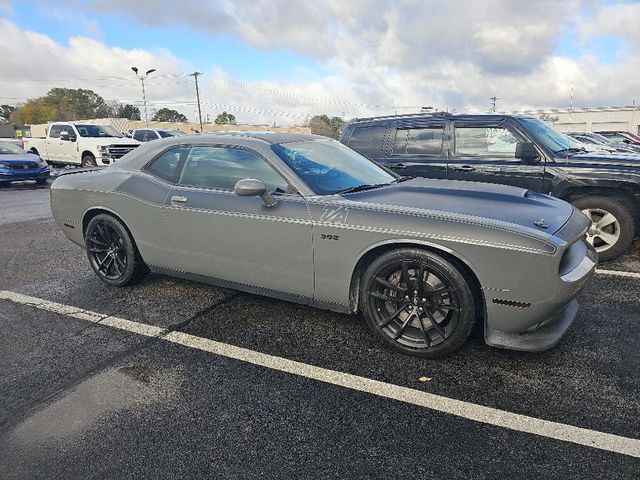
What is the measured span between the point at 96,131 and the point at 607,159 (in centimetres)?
1710

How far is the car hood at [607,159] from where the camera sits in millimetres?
5180

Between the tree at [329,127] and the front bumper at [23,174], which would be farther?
the tree at [329,127]

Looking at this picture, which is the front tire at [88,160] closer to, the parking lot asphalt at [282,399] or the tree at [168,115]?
the parking lot asphalt at [282,399]

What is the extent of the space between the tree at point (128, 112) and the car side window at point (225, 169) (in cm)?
10431

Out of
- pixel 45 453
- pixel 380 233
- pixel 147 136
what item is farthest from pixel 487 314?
pixel 147 136

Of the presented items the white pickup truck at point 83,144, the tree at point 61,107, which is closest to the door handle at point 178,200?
the white pickup truck at point 83,144

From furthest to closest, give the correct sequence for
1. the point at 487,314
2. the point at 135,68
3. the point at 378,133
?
the point at 135,68
the point at 378,133
the point at 487,314

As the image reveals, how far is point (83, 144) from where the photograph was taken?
16.6m

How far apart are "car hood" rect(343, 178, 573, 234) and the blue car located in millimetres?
14690

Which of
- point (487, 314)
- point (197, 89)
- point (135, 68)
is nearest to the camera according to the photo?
point (487, 314)

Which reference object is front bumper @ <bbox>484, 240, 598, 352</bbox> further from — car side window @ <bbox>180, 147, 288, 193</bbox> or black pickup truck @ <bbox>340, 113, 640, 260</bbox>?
black pickup truck @ <bbox>340, 113, 640, 260</bbox>

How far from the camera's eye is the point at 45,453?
2.22m

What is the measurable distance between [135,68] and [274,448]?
4451 centimetres

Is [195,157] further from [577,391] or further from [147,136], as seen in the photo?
[147,136]
